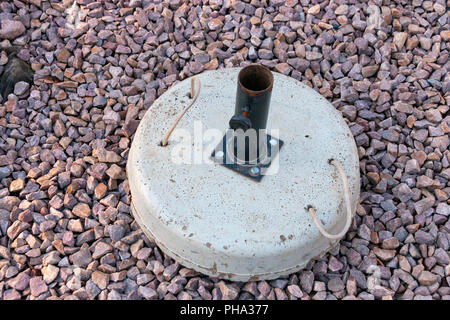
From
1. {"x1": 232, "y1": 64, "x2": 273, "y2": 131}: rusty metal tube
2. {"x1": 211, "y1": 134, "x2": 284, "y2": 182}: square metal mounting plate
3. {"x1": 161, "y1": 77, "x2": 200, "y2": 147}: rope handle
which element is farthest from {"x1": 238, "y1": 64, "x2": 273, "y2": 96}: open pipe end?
{"x1": 161, "y1": 77, "x2": 200, "y2": 147}: rope handle

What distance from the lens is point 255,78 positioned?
1991mm

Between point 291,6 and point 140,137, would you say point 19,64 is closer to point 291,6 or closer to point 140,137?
point 140,137

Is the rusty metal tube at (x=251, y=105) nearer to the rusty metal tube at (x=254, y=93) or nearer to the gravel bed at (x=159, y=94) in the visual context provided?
the rusty metal tube at (x=254, y=93)

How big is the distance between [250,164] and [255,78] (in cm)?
41

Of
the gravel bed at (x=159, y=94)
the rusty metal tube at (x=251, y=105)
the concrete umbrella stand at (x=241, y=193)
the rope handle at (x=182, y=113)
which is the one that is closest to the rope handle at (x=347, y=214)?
the concrete umbrella stand at (x=241, y=193)

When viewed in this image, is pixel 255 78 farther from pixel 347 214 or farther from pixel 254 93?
pixel 347 214

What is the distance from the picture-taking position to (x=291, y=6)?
10.3 ft

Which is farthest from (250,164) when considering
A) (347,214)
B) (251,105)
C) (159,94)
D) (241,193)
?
(159,94)

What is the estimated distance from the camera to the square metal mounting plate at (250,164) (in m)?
2.20

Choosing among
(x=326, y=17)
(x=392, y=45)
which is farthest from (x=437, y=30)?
(x=326, y=17)

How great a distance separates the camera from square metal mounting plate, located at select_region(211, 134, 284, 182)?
2197 mm

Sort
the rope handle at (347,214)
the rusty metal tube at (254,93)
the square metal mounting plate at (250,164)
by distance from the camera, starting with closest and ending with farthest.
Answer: the rusty metal tube at (254,93), the rope handle at (347,214), the square metal mounting plate at (250,164)

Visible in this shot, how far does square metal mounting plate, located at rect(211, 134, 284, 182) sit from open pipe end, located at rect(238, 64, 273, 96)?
0.33m

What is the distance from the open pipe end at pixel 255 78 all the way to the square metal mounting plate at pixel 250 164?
1.07 feet
